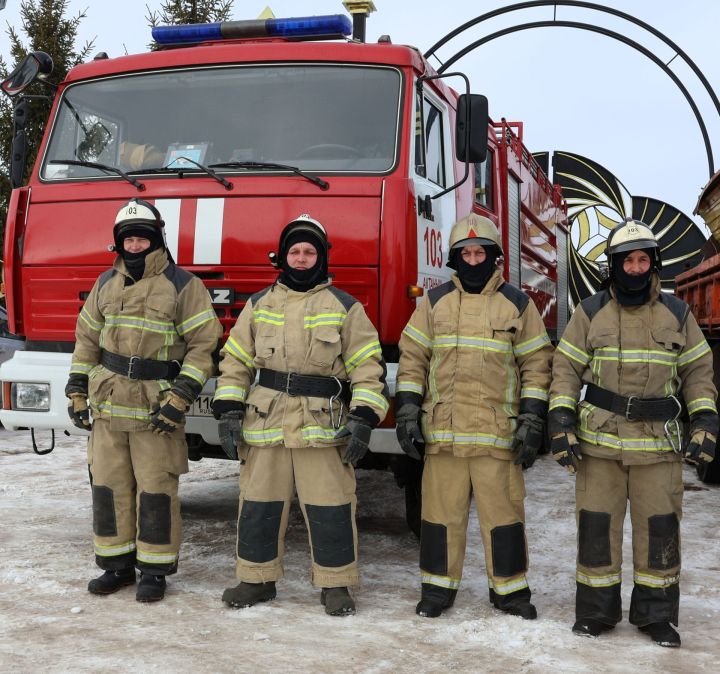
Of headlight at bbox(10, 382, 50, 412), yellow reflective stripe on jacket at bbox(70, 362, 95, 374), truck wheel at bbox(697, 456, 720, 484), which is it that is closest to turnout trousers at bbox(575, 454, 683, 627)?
yellow reflective stripe on jacket at bbox(70, 362, 95, 374)

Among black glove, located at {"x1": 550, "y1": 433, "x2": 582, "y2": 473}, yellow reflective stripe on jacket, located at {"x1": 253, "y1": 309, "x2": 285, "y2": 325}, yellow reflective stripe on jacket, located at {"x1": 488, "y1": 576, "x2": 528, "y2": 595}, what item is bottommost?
yellow reflective stripe on jacket, located at {"x1": 488, "y1": 576, "x2": 528, "y2": 595}

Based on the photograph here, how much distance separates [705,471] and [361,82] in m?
4.20

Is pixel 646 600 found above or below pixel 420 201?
below

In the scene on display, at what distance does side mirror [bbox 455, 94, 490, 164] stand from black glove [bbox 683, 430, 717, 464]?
5.79ft

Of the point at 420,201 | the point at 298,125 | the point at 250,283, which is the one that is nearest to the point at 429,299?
the point at 420,201

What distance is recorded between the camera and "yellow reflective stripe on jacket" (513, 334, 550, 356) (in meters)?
3.88

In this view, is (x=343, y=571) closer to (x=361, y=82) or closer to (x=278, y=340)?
(x=278, y=340)

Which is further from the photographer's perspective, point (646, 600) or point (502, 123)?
point (502, 123)

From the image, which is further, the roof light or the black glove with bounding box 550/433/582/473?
the roof light

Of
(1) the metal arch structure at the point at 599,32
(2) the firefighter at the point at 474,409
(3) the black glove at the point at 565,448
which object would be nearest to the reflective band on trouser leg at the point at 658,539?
(3) the black glove at the point at 565,448

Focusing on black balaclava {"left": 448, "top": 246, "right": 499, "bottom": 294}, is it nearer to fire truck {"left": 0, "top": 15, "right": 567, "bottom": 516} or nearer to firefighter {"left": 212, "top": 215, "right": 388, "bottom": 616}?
fire truck {"left": 0, "top": 15, "right": 567, "bottom": 516}

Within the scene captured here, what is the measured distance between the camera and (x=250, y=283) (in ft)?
14.3

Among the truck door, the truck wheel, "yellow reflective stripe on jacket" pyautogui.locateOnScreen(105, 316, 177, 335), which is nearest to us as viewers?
"yellow reflective stripe on jacket" pyautogui.locateOnScreen(105, 316, 177, 335)

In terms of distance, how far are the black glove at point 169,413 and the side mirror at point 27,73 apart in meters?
2.11
